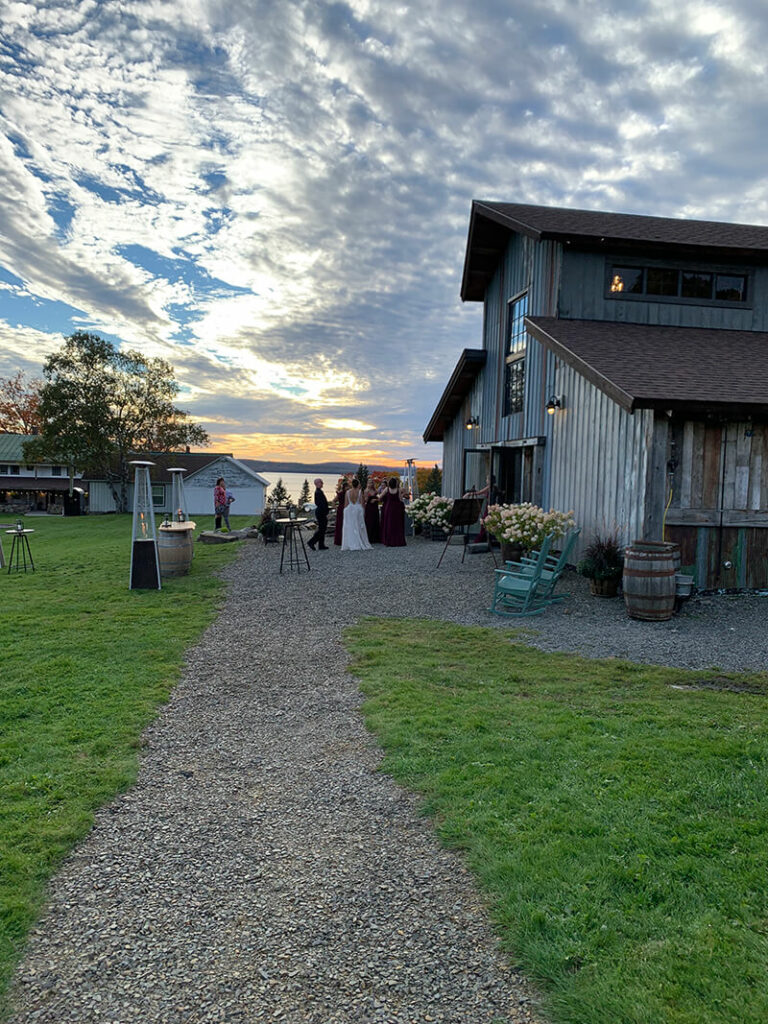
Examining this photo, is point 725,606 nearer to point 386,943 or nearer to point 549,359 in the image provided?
point 549,359

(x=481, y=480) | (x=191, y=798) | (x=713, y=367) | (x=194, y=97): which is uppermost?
(x=194, y=97)

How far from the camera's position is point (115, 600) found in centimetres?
1035

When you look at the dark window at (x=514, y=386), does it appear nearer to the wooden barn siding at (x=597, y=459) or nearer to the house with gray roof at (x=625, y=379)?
the house with gray roof at (x=625, y=379)

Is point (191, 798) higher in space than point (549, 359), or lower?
lower

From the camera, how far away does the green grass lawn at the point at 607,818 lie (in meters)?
2.36

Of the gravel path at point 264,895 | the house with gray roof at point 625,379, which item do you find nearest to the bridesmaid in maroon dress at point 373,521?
the house with gray roof at point 625,379

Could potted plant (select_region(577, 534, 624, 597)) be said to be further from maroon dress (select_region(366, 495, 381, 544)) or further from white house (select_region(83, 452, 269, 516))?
white house (select_region(83, 452, 269, 516))

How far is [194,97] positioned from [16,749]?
1326cm

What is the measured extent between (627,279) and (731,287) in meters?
2.44

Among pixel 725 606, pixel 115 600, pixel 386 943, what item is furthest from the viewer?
pixel 115 600

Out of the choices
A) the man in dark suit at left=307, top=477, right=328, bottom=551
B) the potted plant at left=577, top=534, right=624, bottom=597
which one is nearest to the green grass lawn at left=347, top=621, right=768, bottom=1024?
the potted plant at left=577, top=534, right=624, bottom=597

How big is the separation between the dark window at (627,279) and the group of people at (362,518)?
22.4 ft

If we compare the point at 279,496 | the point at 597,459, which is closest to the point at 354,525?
the point at 597,459

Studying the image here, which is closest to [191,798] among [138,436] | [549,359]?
[549,359]
